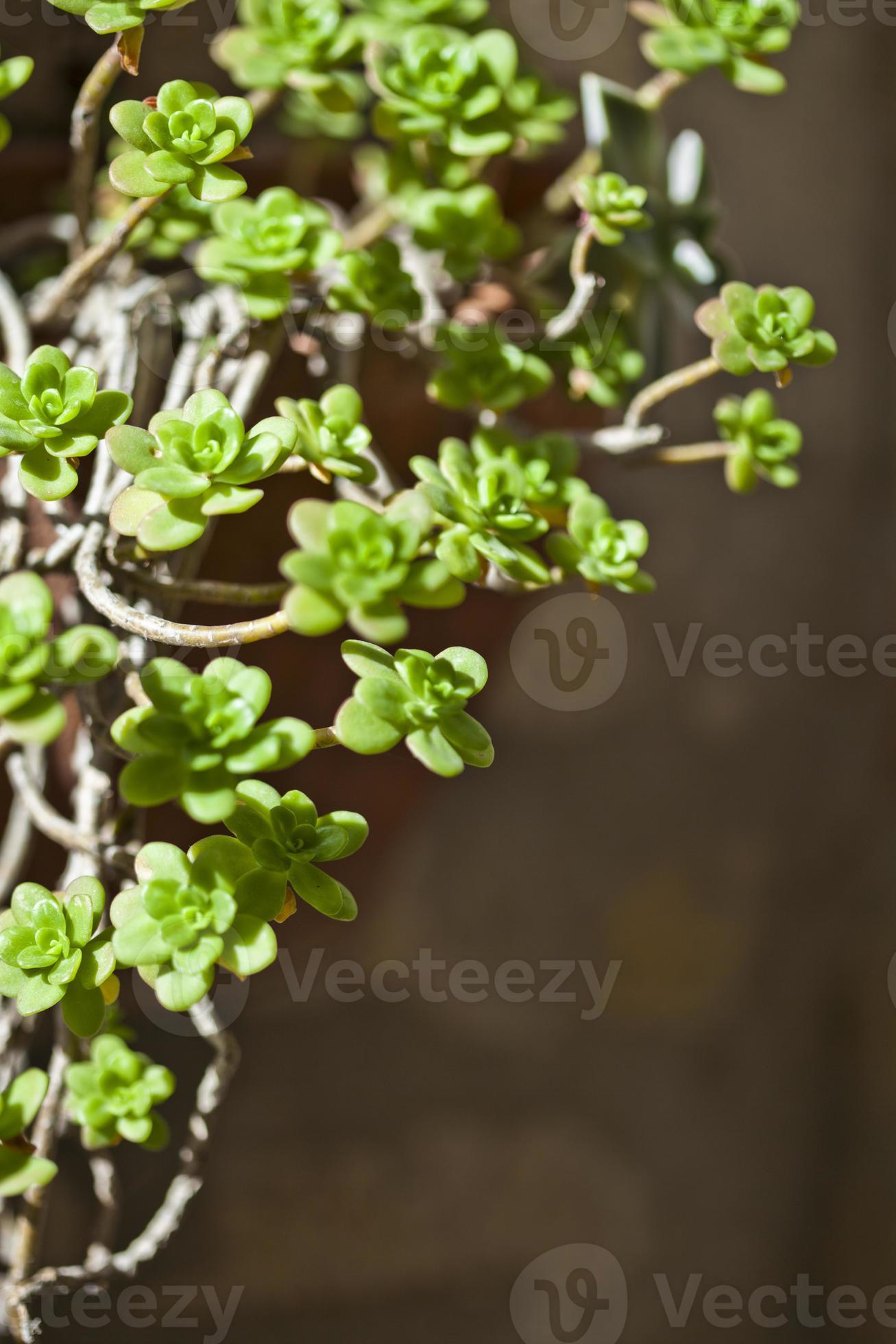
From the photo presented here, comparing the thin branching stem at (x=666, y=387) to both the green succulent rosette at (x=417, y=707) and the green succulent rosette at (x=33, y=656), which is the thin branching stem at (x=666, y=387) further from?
the green succulent rosette at (x=33, y=656)

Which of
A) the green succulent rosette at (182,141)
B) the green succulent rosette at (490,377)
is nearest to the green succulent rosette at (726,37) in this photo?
the green succulent rosette at (490,377)

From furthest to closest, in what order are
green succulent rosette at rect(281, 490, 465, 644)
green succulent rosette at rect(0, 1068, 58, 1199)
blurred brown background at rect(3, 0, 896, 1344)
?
blurred brown background at rect(3, 0, 896, 1344)
green succulent rosette at rect(0, 1068, 58, 1199)
green succulent rosette at rect(281, 490, 465, 644)

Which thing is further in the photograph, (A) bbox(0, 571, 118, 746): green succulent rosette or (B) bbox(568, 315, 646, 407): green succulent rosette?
(B) bbox(568, 315, 646, 407): green succulent rosette

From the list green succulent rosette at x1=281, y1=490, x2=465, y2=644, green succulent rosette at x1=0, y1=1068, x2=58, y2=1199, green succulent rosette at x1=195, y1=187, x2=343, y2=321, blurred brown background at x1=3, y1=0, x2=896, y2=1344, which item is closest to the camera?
green succulent rosette at x1=281, y1=490, x2=465, y2=644

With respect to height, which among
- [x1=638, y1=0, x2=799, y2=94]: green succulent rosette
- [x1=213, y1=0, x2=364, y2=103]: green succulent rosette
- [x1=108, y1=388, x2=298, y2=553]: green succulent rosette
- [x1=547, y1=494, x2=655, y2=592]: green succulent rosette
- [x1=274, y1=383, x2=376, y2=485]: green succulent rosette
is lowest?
[x1=547, y1=494, x2=655, y2=592]: green succulent rosette

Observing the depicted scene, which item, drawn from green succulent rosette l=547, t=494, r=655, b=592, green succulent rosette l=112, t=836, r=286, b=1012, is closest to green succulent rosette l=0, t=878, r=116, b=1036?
green succulent rosette l=112, t=836, r=286, b=1012

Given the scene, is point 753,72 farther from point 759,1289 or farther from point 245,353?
point 759,1289

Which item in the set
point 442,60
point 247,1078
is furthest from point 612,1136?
point 442,60

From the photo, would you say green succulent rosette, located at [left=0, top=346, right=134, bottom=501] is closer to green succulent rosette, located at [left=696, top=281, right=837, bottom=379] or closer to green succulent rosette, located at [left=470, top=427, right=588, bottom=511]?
green succulent rosette, located at [left=470, top=427, right=588, bottom=511]
